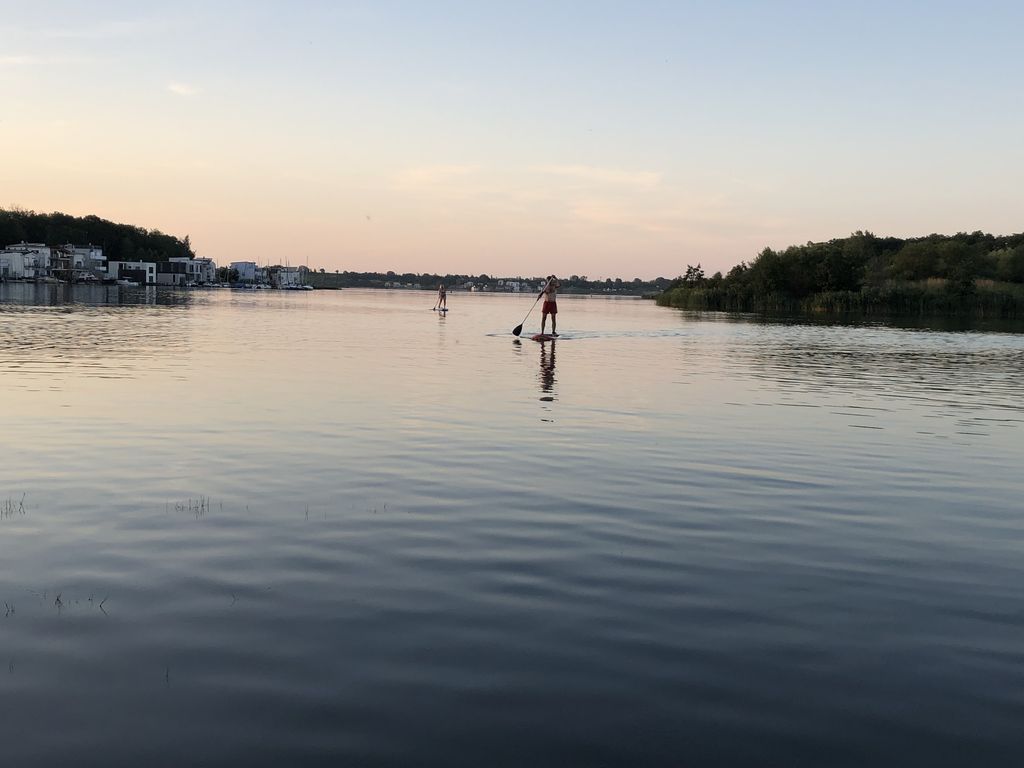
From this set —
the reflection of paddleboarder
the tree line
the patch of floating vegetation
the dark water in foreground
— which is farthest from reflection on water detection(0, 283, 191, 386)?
the tree line

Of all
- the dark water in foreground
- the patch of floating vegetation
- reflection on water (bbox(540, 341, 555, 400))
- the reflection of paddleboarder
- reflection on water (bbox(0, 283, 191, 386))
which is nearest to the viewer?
the dark water in foreground

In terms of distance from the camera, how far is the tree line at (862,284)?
95.8 meters

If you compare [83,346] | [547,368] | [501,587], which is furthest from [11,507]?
[83,346]

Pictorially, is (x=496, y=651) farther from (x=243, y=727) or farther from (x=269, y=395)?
(x=269, y=395)

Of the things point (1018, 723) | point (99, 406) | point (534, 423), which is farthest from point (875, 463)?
point (99, 406)

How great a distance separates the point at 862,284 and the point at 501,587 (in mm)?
118745

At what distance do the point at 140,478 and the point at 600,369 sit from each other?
20549 mm

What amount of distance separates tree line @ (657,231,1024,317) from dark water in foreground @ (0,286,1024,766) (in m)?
82.4

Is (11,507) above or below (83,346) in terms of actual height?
below

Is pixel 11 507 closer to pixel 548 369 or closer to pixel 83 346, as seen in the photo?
pixel 548 369

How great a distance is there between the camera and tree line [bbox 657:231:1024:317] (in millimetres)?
95812

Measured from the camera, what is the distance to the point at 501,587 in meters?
8.48

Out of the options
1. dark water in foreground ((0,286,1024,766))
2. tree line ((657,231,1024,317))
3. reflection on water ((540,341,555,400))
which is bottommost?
dark water in foreground ((0,286,1024,766))

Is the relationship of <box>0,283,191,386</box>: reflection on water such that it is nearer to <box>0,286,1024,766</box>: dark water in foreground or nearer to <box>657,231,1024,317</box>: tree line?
<box>0,286,1024,766</box>: dark water in foreground
